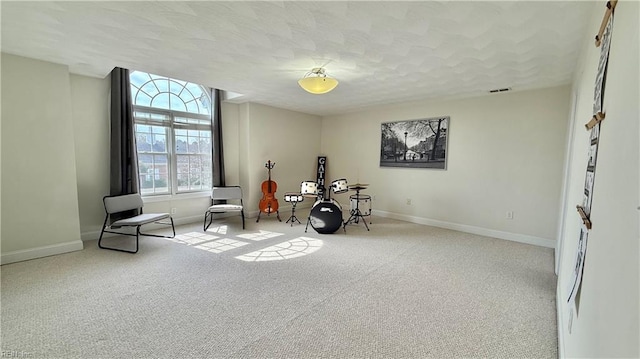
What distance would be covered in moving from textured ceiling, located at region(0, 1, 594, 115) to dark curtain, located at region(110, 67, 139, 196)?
380mm

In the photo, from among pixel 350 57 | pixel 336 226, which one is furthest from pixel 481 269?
pixel 350 57

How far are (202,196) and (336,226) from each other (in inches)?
105

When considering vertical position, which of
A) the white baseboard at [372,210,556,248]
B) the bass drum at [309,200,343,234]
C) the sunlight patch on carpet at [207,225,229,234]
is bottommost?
the sunlight patch on carpet at [207,225,229,234]

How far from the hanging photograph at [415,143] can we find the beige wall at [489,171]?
109 mm

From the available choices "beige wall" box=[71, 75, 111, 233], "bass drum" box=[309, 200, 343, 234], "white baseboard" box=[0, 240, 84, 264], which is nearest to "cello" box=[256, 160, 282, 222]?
"bass drum" box=[309, 200, 343, 234]

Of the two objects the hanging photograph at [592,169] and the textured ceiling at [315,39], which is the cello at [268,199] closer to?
the textured ceiling at [315,39]

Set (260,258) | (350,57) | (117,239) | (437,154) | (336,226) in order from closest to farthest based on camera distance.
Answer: (350,57)
(260,258)
(117,239)
(336,226)
(437,154)

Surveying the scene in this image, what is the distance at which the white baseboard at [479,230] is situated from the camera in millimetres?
4080

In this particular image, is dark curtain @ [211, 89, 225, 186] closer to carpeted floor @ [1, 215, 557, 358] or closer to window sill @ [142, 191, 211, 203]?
window sill @ [142, 191, 211, 203]

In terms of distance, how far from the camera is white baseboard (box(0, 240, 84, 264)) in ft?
10.2

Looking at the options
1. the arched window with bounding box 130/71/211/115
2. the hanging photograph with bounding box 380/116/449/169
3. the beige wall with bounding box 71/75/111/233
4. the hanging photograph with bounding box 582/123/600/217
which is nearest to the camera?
the hanging photograph with bounding box 582/123/600/217

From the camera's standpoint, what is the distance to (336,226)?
4.51 meters

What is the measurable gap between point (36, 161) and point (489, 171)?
20.3 feet

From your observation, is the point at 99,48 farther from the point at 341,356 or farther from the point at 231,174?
the point at 341,356
